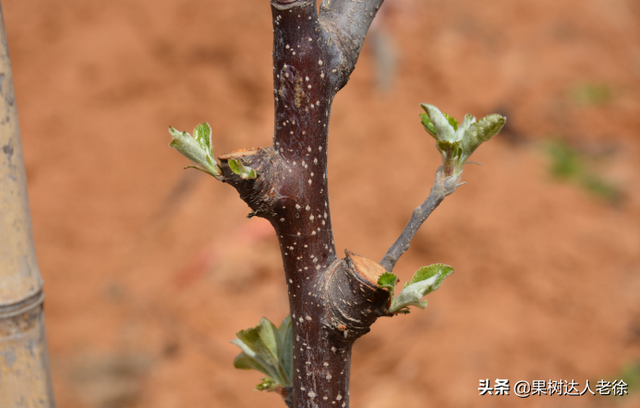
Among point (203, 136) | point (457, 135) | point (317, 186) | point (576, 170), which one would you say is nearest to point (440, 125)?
point (457, 135)

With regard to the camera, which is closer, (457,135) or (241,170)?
(241,170)

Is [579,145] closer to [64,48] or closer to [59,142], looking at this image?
[59,142]

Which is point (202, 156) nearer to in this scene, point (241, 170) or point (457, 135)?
point (241, 170)

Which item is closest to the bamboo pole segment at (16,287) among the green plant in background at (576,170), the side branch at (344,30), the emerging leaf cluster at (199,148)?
the emerging leaf cluster at (199,148)

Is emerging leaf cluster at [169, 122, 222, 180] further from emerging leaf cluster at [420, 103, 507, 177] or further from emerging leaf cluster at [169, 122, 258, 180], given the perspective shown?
emerging leaf cluster at [420, 103, 507, 177]

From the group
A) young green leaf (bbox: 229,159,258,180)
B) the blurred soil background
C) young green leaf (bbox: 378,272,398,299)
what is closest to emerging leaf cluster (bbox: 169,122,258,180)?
young green leaf (bbox: 229,159,258,180)

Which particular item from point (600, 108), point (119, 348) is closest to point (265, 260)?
point (119, 348)
